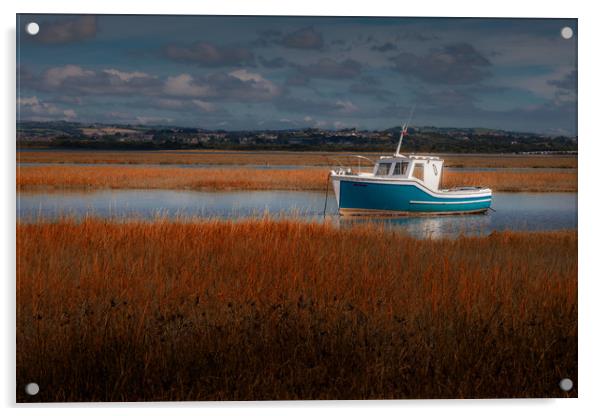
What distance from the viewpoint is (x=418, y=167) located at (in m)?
9.35

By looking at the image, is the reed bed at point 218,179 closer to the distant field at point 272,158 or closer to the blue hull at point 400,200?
the distant field at point 272,158

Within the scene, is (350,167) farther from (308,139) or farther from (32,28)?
(32,28)

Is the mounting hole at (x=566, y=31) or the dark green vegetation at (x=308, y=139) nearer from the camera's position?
the mounting hole at (x=566, y=31)

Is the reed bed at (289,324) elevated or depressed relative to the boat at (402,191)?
depressed

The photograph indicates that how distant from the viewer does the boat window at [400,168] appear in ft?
30.8

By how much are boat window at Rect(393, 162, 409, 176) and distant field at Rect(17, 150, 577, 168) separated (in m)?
0.32

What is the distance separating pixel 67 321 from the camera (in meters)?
7.06

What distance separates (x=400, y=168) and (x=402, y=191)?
121 centimetres

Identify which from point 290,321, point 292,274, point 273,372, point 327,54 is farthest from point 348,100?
point 273,372

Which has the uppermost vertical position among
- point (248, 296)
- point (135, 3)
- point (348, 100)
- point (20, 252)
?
point (135, 3)

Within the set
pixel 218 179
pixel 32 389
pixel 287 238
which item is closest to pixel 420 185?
pixel 287 238

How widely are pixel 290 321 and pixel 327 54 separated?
8.76ft

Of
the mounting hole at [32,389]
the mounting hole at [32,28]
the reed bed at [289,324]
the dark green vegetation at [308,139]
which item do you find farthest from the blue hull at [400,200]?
the mounting hole at [32,389]
